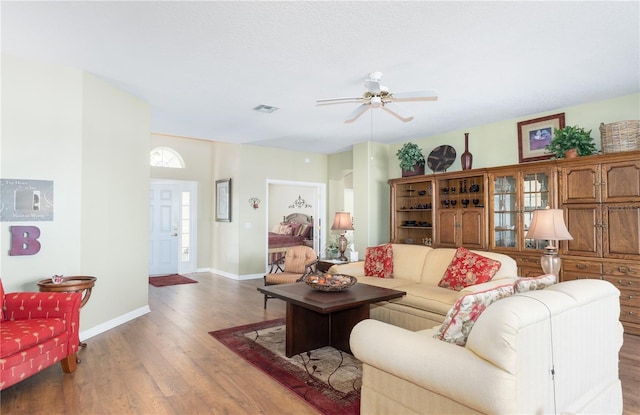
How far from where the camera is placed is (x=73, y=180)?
361 centimetres

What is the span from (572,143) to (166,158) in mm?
7146

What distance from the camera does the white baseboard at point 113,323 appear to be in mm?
3697

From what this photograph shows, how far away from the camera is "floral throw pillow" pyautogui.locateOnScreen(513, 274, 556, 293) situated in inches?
83.6

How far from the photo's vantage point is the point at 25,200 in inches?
131

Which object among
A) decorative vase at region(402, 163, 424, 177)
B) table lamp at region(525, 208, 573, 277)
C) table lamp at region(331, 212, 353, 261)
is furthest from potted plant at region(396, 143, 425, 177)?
table lamp at region(525, 208, 573, 277)

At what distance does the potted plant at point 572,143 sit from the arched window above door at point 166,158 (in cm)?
680

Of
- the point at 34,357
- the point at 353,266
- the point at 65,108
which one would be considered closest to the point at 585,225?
the point at 353,266

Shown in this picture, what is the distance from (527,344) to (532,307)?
0.57 ft

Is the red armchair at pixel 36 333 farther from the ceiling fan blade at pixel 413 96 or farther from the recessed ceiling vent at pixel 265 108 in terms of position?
the ceiling fan blade at pixel 413 96

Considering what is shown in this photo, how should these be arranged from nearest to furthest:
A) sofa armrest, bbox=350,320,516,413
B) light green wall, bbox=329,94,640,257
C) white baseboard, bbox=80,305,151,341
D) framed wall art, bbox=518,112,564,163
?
sofa armrest, bbox=350,320,516,413 → white baseboard, bbox=80,305,151,341 → light green wall, bbox=329,94,640,257 → framed wall art, bbox=518,112,564,163

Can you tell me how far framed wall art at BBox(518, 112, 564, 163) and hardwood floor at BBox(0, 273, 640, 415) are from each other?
2387mm

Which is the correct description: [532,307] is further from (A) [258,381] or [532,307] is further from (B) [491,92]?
(B) [491,92]

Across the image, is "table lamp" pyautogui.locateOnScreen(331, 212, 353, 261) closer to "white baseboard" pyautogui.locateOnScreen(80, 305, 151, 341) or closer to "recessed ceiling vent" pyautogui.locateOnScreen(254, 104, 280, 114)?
"recessed ceiling vent" pyautogui.locateOnScreen(254, 104, 280, 114)

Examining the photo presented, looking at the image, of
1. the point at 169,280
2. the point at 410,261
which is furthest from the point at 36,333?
the point at 169,280
